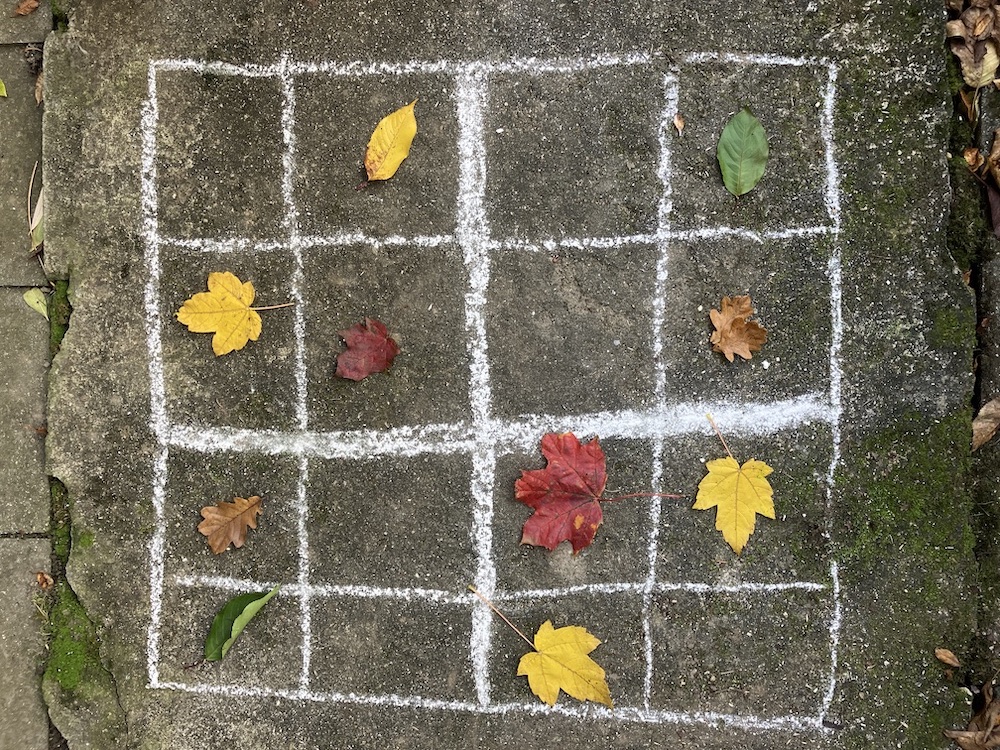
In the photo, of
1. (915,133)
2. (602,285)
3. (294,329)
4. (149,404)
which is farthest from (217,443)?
(915,133)

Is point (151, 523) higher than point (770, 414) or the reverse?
the reverse

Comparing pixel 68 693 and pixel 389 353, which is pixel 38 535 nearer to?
pixel 68 693

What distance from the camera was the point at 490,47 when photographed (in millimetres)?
1990

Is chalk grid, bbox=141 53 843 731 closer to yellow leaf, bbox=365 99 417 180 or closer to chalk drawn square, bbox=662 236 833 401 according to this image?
chalk drawn square, bbox=662 236 833 401

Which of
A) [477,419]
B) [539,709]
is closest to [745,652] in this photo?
[539,709]

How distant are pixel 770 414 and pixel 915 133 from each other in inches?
38.1

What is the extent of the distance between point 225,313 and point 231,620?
98cm

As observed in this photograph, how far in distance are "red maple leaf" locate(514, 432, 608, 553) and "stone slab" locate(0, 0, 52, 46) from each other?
2.13 meters

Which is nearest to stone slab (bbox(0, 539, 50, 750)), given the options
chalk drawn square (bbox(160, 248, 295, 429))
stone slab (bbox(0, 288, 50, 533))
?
stone slab (bbox(0, 288, 50, 533))

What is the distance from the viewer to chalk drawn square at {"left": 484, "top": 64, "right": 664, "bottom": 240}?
1.99 metres

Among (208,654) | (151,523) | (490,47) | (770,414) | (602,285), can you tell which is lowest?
(208,654)

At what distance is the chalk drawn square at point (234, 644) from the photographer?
6.72ft

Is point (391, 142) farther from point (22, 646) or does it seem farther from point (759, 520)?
point (22, 646)

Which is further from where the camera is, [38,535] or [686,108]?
[38,535]
